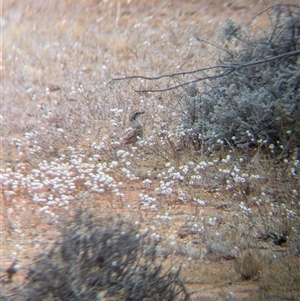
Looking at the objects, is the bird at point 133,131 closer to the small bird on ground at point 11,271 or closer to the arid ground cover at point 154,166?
the arid ground cover at point 154,166

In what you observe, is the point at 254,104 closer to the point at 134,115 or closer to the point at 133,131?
the point at 133,131

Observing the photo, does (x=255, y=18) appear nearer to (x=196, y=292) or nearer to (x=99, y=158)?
(x=99, y=158)

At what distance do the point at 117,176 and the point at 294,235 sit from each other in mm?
1879

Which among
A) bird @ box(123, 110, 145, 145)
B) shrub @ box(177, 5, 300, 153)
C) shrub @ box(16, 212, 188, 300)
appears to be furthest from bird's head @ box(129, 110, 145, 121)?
shrub @ box(16, 212, 188, 300)

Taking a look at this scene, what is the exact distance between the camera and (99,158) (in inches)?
233

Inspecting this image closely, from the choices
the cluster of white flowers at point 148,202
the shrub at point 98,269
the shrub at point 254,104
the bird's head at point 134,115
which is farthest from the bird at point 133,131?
the shrub at point 98,269

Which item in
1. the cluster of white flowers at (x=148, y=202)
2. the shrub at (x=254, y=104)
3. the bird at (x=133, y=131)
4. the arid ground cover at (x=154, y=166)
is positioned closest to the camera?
the arid ground cover at (x=154, y=166)

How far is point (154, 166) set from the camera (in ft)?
19.2

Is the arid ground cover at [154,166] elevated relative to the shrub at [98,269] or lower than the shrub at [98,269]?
elevated

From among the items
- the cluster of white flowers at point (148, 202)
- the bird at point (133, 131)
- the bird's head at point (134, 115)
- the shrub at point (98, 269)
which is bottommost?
the shrub at point (98, 269)

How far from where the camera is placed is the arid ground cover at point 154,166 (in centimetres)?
434

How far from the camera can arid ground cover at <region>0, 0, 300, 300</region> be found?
171 inches

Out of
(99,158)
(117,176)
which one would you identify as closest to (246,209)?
(117,176)

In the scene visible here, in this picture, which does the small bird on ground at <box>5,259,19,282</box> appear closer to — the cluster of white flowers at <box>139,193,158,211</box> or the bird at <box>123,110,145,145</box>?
the cluster of white flowers at <box>139,193,158,211</box>
